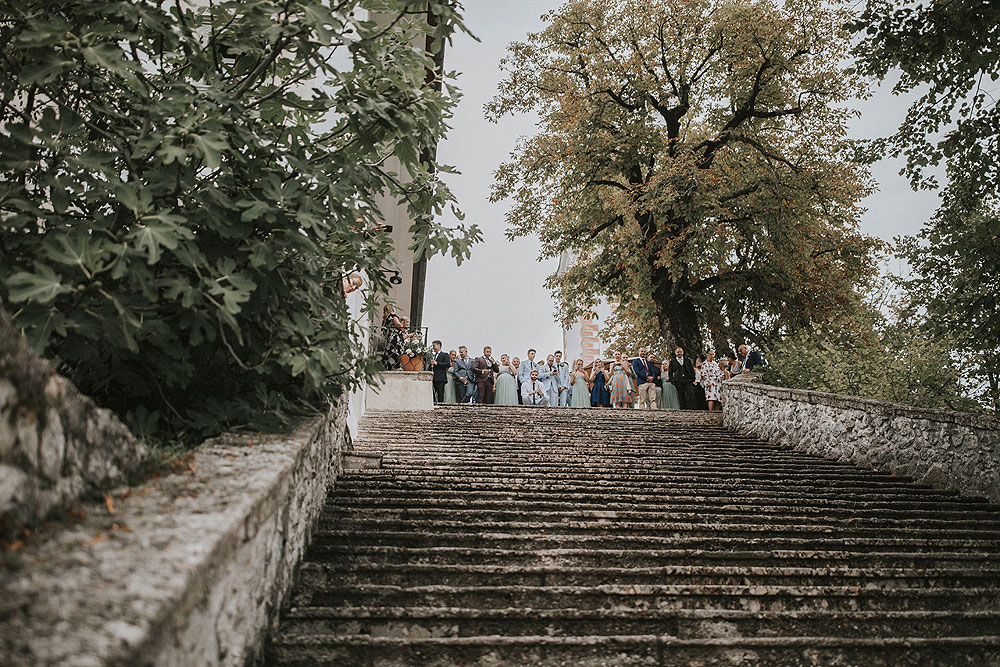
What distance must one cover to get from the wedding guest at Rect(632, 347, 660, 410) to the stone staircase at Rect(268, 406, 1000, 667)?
8.76 metres

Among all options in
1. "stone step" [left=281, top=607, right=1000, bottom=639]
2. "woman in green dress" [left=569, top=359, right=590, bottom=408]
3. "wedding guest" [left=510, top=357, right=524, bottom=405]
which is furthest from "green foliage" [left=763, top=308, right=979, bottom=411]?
"stone step" [left=281, top=607, right=1000, bottom=639]

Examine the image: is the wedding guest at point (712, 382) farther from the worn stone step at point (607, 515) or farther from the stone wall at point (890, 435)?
the worn stone step at point (607, 515)

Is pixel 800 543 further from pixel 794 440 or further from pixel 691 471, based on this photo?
pixel 794 440

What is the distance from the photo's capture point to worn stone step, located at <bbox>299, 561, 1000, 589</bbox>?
13.8ft

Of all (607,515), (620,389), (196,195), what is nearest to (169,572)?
(196,195)

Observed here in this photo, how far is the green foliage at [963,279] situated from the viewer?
24.6ft

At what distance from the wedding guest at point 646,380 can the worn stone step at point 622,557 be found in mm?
11018

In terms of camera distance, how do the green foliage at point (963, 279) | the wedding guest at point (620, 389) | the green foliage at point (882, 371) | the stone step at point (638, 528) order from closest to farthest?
the stone step at point (638, 528), the green foliage at point (963, 279), the green foliage at point (882, 371), the wedding guest at point (620, 389)

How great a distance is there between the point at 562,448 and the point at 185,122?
620cm

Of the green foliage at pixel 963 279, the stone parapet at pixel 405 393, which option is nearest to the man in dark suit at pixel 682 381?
the stone parapet at pixel 405 393

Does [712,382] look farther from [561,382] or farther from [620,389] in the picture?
[561,382]

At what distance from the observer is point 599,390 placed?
15.9m

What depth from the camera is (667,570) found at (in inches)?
175

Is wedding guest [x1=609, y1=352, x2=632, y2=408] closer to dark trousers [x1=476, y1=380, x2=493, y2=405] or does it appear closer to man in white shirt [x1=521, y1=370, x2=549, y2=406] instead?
man in white shirt [x1=521, y1=370, x2=549, y2=406]
